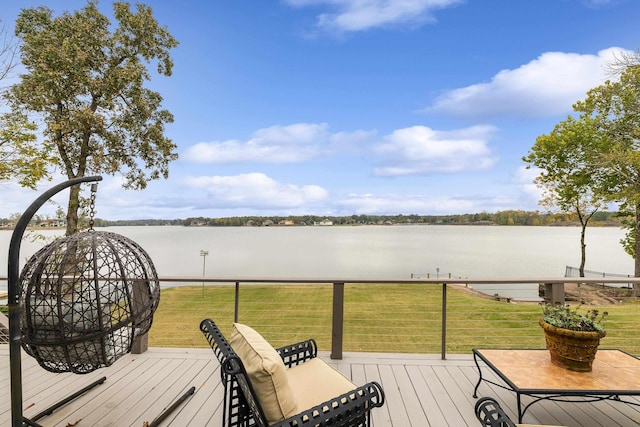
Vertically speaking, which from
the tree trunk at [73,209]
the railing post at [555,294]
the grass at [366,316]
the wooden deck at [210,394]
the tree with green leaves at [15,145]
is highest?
the tree with green leaves at [15,145]

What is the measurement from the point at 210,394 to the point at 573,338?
8.68 feet

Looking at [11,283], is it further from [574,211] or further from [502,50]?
[574,211]

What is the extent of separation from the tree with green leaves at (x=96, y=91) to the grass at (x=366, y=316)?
559 cm

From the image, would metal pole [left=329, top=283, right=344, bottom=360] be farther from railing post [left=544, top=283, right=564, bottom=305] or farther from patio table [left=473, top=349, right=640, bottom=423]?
railing post [left=544, top=283, right=564, bottom=305]

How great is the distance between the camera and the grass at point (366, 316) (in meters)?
9.73

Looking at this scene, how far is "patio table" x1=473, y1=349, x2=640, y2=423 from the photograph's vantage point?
1932 millimetres

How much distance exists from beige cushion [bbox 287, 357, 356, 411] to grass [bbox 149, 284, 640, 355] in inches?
263

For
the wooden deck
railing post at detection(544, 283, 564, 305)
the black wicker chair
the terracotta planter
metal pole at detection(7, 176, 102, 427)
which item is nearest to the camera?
the black wicker chair

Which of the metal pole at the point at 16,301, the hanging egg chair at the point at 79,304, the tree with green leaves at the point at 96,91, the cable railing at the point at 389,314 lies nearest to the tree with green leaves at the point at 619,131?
the cable railing at the point at 389,314

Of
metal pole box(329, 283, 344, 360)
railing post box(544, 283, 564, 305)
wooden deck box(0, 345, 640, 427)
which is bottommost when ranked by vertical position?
wooden deck box(0, 345, 640, 427)

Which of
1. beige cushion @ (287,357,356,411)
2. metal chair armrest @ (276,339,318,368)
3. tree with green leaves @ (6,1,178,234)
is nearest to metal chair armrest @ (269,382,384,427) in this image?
beige cushion @ (287,357,356,411)

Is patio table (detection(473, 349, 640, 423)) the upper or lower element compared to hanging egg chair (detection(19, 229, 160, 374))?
lower

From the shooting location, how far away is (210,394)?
2.55m

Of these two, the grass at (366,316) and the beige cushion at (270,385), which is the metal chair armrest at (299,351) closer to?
the beige cushion at (270,385)
